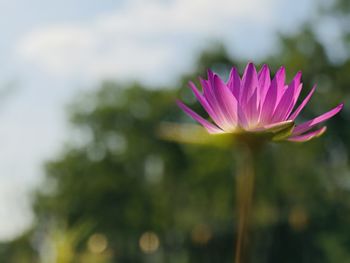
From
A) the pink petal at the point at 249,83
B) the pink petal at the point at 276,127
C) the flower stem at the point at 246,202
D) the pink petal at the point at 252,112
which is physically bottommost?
the flower stem at the point at 246,202

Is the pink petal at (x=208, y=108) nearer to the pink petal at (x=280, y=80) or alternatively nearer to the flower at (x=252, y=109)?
the flower at (x=252, y=109)

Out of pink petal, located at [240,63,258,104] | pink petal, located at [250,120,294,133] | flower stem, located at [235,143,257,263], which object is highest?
pink petal, located at [240,63,258,104]

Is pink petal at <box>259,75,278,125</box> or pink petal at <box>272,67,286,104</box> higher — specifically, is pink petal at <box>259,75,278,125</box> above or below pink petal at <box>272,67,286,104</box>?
below

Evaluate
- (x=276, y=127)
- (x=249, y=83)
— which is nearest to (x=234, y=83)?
(x=249, y=83)

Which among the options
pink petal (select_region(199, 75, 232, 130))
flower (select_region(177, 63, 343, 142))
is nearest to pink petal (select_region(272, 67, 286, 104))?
flower (select_region(177, 63, 343, 142))

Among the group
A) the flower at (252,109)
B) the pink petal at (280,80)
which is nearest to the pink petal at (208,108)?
the flower at (252,109)

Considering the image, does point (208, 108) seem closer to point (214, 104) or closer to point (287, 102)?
point (214, 104)

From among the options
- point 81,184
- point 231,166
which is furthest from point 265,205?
point 81,184

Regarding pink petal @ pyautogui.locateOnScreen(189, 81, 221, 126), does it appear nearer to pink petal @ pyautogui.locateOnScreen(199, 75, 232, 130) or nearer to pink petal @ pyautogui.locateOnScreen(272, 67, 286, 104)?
pink petal @ pyautogui.locateOnScreen(199, 75, 232, 130)
